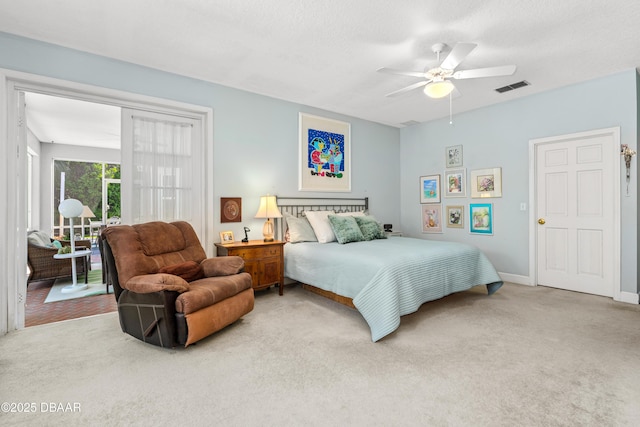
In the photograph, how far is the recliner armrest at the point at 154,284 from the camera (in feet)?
7.75

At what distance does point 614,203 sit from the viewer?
3715 mm

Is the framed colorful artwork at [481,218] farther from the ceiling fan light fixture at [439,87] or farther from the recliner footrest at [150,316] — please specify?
the recliner footrest at [150,316]

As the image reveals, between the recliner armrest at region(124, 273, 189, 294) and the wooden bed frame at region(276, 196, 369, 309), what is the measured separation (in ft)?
5.88

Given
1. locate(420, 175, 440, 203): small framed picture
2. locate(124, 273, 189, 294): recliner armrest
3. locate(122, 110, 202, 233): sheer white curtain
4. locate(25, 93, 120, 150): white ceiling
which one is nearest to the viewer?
locate(124, 273, 189, 294): recliner armrest

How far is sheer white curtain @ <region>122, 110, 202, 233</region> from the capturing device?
3.51 m

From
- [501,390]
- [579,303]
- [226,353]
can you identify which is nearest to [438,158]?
[579,303]

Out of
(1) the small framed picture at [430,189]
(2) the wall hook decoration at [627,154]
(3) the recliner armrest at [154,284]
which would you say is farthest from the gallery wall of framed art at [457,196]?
(3) the recliner armrest at [154,284]

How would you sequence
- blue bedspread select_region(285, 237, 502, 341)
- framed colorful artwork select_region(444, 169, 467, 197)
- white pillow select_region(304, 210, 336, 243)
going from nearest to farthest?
blue bedspread select_region(285, 237, 502, 341), white pillow select_region(304, 210, 336, 243), framed colorful artwork select_region(444, 169, 467, 197)

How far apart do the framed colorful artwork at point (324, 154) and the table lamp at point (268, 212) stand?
718 millimetres

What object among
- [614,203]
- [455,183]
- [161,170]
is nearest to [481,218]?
[455,183]

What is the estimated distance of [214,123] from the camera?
154 inches

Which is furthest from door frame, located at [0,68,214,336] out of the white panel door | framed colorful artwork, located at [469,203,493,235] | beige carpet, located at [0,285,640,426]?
the white panel door

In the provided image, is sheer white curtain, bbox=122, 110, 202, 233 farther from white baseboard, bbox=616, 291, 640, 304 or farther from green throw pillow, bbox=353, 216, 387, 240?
white baseboard, bbox=616, 291, 640, 304

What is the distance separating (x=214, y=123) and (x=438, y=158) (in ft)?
12.3
